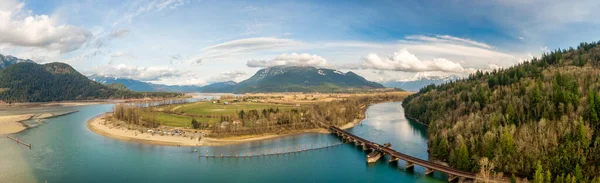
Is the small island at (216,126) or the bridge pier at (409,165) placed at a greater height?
the small island at (216,126)

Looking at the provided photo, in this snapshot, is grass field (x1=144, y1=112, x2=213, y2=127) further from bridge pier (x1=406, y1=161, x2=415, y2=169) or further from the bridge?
bridge pier (x1=406, y1=161, x2=415, y2=169)

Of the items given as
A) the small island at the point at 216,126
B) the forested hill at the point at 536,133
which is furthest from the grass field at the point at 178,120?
the forested hill at the point at 536,133

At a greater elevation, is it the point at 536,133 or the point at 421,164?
the point at 536,133

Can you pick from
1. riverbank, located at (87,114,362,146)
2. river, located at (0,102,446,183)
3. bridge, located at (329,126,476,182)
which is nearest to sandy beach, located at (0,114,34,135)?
river, located at (0,102,446,183)

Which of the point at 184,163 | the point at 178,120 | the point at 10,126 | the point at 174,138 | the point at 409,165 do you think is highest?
the point at 178,120

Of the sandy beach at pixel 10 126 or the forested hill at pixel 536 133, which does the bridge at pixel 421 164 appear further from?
the sandy beach at pixel 10 126

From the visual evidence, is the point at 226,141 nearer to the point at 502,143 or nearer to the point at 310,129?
the point at 310,129

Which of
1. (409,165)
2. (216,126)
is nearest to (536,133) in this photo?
(409,165)

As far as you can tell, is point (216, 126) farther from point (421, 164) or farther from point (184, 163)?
point (421, 164)

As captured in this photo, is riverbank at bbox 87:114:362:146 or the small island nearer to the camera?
riverbank at bbox 87:114:362:146
